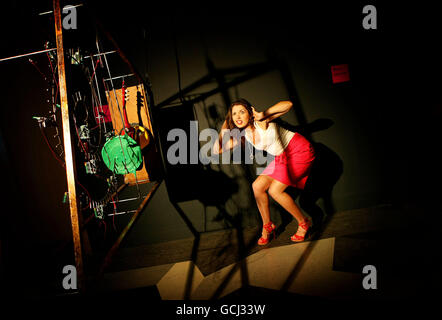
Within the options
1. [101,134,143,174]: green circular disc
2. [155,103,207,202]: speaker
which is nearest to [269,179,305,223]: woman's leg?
[155,103,207,202]: speaker

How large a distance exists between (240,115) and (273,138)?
0.50 metres

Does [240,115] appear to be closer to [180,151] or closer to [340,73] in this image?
[180,151]

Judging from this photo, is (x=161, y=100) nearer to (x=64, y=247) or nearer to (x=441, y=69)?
(x=64, y=247)

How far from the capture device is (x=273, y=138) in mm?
2766

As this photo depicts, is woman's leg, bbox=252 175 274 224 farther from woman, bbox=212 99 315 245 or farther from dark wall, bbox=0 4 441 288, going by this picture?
dark wall, bbox=0 4 441 288

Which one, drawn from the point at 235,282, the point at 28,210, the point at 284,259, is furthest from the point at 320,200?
the point at 28,210

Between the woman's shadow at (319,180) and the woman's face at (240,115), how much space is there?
821mm

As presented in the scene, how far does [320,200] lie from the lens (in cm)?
340

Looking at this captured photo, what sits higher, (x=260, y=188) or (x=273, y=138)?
(x=273, y=138)

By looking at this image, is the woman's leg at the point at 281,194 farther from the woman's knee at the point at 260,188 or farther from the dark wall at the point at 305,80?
the dark wall at the point at 305,80

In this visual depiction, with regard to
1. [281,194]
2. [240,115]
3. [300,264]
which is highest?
[240,115]

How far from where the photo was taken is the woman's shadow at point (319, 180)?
3.30m

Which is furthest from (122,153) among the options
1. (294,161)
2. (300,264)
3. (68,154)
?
(300,264)

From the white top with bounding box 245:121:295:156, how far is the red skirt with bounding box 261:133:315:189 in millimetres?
62
